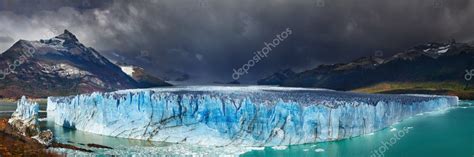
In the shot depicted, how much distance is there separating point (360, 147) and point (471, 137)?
1360cm

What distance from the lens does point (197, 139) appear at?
1144 inches

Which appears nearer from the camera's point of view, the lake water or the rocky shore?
the rocky shore

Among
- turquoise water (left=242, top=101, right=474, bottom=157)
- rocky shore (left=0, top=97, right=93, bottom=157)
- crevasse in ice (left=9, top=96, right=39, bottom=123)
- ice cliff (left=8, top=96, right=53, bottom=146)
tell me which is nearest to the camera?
rocky shore (left=0, top=97, right=93, bottom=157)

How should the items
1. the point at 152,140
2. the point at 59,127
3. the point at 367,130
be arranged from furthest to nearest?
the point at 59,127, the point at 367,130, the point at 152,140

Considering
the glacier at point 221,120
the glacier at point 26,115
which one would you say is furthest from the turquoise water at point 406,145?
the glacier at point 26,115

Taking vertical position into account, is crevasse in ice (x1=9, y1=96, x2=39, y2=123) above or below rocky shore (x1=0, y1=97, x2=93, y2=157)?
above

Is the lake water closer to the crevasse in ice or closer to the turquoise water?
the turquoise water

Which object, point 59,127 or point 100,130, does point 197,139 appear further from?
point 59,127

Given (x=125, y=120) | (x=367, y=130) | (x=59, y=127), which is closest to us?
(x=125, y=120)

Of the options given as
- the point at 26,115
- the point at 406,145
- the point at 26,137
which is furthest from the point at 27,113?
the point at 406,145

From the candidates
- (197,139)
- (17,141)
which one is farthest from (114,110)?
(17,141)

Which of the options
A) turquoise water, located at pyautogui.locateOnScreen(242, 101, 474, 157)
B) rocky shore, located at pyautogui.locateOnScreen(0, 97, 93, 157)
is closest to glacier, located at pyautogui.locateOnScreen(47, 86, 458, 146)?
turquoise water, located at pyautogui.locateOnScreen(242, 101, 474, 157)

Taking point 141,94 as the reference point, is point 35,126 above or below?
below

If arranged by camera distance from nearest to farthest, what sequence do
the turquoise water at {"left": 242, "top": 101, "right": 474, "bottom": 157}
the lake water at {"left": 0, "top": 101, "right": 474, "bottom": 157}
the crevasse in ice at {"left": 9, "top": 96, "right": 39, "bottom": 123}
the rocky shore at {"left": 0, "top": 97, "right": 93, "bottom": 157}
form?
the rocky shore at {"left": 0, "top": 97, "right": 93, "bottom": 157} → the lake water at {"left": 0, "top": 101, "right": 474, "bottom": 157} → the turquoise water at {"left": 242, "top": 101, "right": 474, "bottom": 157} → the crevasse in ice at {"left": 9, "top": 96, "right": 39, "bottom": 123}
